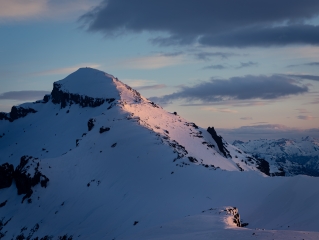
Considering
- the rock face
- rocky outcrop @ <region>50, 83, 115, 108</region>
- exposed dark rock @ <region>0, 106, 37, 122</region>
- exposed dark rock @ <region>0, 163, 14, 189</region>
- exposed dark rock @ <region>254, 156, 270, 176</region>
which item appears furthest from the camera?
exposed dark rock @ <region>0, 106, 37, 122</region>

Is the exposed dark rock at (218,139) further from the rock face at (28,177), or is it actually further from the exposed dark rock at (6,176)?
the exposed dark rock at (6,176)

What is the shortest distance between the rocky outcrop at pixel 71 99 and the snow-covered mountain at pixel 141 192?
15684mm

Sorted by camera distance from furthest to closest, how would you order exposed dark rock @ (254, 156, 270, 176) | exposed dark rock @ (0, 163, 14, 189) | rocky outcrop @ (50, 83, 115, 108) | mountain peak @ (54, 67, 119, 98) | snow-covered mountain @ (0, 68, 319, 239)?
mountain peak @ (54, 67, 119, 98) < exposed dark rock @ (254, 156, 270, 176) < rocky outcrop @ (50, 83, 115, 108) < exposed dark rock @ (0, 163, 14, 189) < snow-covered mountain @ (0, 68, 319, 239)

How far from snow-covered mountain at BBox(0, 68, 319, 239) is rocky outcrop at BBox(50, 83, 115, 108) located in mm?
15684

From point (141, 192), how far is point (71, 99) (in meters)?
92.0

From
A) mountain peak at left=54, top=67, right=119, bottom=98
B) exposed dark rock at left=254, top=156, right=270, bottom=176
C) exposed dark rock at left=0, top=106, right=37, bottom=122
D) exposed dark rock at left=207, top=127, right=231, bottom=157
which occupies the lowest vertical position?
exposed dark rock at left=254, top=156, right=270, bottom=176

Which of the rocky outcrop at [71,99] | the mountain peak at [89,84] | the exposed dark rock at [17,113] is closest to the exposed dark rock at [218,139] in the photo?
the mountain peak at [89,84]

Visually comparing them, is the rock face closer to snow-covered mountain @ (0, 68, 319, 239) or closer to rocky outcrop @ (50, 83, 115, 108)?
snow-covered mountain @ (0, 68, 319, 239)

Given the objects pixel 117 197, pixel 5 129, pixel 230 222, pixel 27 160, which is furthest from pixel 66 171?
pixel 5 129

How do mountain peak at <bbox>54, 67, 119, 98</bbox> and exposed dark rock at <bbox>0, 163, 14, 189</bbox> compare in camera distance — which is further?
mountain peak at <bbox>54, 67, 119, 98</bbox>

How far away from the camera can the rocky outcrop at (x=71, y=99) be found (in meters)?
136

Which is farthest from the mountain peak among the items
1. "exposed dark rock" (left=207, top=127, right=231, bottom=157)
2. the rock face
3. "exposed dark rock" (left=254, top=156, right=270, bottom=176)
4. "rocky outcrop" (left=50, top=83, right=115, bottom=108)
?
"exposed dark rock" (left=254, top=156, right=270, bottom=176)

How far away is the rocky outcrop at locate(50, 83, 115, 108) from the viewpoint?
135500 mm

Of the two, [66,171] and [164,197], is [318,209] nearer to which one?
[164,197]
